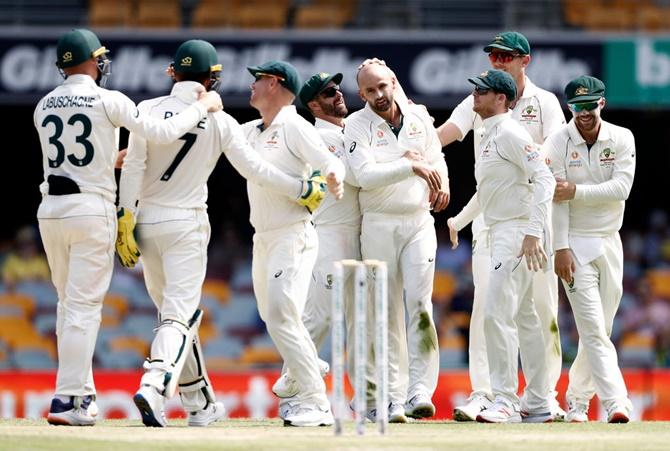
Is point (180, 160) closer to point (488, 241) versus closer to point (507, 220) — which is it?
point (507, 220)

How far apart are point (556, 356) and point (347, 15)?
29.8ft

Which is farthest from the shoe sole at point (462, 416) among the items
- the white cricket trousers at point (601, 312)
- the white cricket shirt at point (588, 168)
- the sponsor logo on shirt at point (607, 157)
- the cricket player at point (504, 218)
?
the sponsor logo on shirt at point (607, 157)

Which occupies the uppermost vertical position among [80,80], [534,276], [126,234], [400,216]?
[80,80]

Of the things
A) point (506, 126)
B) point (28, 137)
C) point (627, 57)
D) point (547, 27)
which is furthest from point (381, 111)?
point (28, 137)

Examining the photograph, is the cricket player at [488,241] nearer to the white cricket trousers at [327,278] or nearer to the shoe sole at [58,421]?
the white cricket trousers at [327,278]

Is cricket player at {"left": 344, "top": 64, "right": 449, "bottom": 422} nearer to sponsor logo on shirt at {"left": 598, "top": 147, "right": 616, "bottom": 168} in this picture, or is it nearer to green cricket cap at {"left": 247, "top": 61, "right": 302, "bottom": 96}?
green cricket cap at {"left": 247, "top": 61, "right": 302, "bottom": 96}

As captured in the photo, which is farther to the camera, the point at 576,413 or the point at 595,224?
the point at 576,413

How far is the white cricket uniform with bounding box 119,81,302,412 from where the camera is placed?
8.57 metres

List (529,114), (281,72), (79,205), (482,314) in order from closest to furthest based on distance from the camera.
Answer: (79,205) → (281,72) → (482,314) → (529,114)

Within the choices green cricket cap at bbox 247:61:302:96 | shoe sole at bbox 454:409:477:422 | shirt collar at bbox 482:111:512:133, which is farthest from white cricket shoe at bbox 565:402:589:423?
green cricket cap at bbox 247:61:302:96

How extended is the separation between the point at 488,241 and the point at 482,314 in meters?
0.47

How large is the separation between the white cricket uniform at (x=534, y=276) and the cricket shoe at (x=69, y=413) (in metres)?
2.50

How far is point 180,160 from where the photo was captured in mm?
8633

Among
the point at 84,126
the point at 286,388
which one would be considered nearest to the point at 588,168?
the point at 286,388
